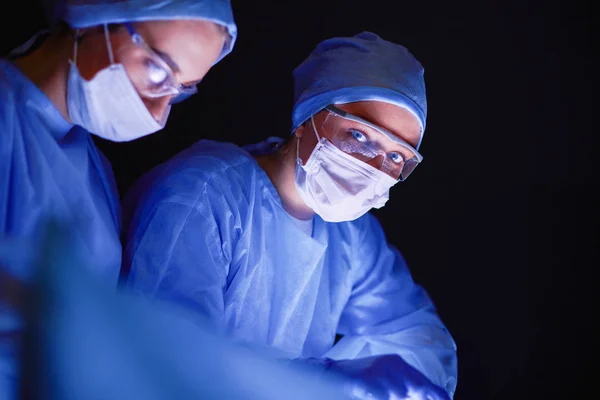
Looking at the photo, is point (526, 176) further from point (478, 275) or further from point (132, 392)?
point (132, 392)

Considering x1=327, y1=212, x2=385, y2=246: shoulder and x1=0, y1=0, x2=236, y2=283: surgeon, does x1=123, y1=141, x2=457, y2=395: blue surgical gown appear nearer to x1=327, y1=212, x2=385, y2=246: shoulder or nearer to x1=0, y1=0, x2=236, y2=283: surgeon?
x1=327, y1=212, x2=385, y2=246: shoulder

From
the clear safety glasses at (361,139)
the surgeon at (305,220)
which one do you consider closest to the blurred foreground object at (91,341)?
the surgeon at (305,220)

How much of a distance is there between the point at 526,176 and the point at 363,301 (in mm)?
795

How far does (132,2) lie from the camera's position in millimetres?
1206

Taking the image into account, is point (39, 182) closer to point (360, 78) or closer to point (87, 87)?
point (87, 87)

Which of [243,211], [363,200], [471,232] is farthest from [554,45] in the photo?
[243,211]

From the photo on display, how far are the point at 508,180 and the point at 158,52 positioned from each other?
1435 millimetres

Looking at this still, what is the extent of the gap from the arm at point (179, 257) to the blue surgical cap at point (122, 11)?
433 millimetres

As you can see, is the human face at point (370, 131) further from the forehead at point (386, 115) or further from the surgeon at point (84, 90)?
the surgeon at point (84, 90)

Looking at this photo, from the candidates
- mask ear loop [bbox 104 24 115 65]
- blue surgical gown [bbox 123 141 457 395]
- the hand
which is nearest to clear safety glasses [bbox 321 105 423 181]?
blue surgical gown [bbox 123 141 457 395]

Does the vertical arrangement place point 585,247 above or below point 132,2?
below

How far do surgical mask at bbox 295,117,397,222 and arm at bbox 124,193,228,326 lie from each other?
29cm

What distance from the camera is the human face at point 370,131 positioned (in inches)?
61.9

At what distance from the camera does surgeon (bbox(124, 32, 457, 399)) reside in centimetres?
142
